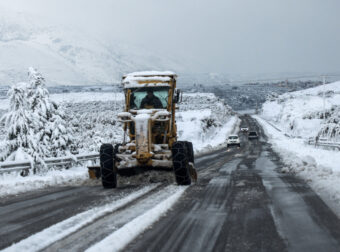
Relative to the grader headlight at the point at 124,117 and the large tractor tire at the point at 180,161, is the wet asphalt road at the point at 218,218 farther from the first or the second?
the grader headlight at the point at 124,117

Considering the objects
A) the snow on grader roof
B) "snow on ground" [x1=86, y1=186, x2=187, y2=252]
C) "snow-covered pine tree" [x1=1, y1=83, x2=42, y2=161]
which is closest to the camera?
"snow on ground" [x1=86, y1=186, x2=187, y2=252]

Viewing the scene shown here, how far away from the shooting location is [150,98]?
36.7ft

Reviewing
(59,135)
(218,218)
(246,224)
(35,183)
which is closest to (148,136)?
(35,183)

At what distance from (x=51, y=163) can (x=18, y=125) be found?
7.86 feet

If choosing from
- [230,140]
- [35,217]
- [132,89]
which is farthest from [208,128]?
[35,217]

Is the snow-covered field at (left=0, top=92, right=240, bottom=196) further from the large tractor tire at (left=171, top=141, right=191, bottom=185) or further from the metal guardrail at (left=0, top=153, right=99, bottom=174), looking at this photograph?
the large tractor tire at (left=171, top=141, right=191, bottom=185)

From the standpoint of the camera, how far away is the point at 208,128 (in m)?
66.4

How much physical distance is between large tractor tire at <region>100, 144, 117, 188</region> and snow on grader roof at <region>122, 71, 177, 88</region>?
2.27 metres

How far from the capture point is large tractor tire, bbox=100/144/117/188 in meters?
9.72

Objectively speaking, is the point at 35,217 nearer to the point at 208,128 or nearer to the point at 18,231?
the point at 18,231

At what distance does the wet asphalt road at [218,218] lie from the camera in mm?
4637

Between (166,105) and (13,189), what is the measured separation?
466 centimetres

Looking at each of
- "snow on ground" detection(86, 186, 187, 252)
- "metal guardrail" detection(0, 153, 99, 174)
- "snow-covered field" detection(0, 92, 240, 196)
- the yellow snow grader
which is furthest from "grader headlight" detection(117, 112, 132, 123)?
"metal guardrail" detection(0, 153, 99, 174)

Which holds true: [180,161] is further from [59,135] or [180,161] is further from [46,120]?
[46,120]
